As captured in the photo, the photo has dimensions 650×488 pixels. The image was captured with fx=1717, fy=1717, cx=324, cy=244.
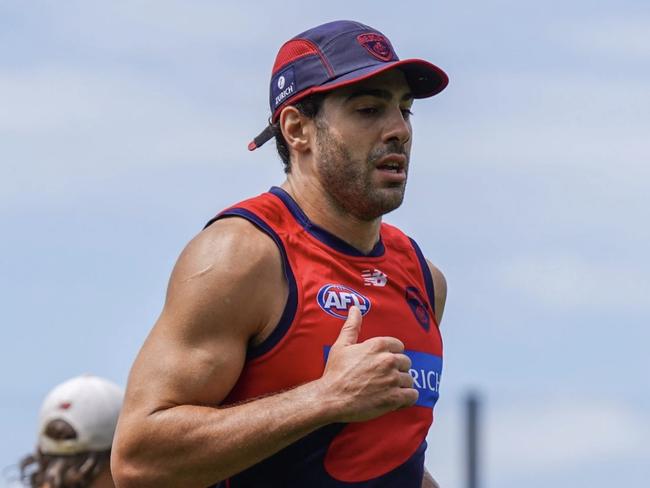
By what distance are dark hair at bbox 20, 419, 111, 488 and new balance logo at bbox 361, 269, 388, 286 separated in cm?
127

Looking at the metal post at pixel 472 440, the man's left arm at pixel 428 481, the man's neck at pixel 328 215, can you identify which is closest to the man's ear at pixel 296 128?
the man's neck at pixel 328 215

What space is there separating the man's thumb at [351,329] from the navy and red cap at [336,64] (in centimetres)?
78

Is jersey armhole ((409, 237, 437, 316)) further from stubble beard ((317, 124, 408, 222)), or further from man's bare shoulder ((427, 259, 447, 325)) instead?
stubble beard ((317, 124, 408, 222))

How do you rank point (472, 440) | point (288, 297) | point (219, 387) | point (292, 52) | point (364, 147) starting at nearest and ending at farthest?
point (219, 387), point (288, 297), point (364, 147), point (292, 52), point (472, 440)

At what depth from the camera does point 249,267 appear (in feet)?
16.6

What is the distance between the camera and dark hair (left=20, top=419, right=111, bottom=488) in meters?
6.05

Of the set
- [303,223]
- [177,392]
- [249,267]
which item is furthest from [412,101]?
[177,392]

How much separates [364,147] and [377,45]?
385mm

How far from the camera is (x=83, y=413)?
614 centimetres

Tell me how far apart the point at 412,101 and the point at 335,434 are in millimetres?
1183

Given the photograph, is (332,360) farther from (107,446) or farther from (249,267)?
(107,446)

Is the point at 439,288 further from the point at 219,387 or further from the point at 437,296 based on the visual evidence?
the point at 219,387

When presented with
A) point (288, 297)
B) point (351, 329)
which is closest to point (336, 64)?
point (288, 297)

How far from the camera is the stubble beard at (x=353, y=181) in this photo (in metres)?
5.42
